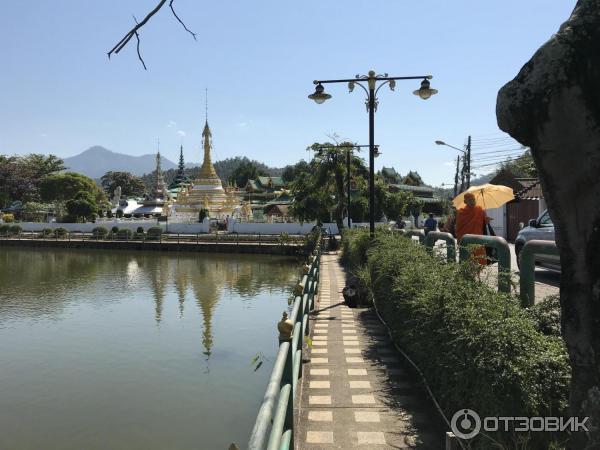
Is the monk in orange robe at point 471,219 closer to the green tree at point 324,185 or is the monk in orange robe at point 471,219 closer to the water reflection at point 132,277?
the water reflection at point 132,277

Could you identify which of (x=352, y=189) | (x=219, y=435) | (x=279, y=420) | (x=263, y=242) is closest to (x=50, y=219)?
(x=263, y=242)

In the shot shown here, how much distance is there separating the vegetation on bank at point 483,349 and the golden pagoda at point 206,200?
48.0 m

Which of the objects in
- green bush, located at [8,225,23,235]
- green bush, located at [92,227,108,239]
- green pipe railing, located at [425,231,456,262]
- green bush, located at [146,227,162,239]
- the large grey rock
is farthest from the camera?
green bush, located at [8,225,23,235]

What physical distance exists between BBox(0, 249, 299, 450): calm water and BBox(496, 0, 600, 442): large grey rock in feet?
20.8

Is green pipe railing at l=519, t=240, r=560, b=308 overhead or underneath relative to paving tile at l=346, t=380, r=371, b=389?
overhead

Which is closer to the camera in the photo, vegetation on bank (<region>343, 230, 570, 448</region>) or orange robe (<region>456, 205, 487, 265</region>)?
vegetation on bank (<region>343, 230, 570, 448</region>)

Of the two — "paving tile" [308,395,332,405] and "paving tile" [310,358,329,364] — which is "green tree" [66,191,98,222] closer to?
"paving tile" [310,358,329,364]

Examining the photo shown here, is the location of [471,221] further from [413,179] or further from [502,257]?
[413,179]

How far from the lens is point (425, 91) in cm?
1207

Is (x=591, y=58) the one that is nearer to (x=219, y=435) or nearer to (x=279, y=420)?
(x=279, y=420)

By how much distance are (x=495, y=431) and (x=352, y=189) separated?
30340 mm

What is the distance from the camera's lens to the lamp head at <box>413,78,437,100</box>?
12055mm

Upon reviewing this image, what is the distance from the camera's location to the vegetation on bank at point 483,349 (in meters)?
2.90

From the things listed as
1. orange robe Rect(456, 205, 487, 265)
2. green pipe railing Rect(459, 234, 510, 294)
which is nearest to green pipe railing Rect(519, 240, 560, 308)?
green pipe railing Rect(459, 234, 510, 294)
